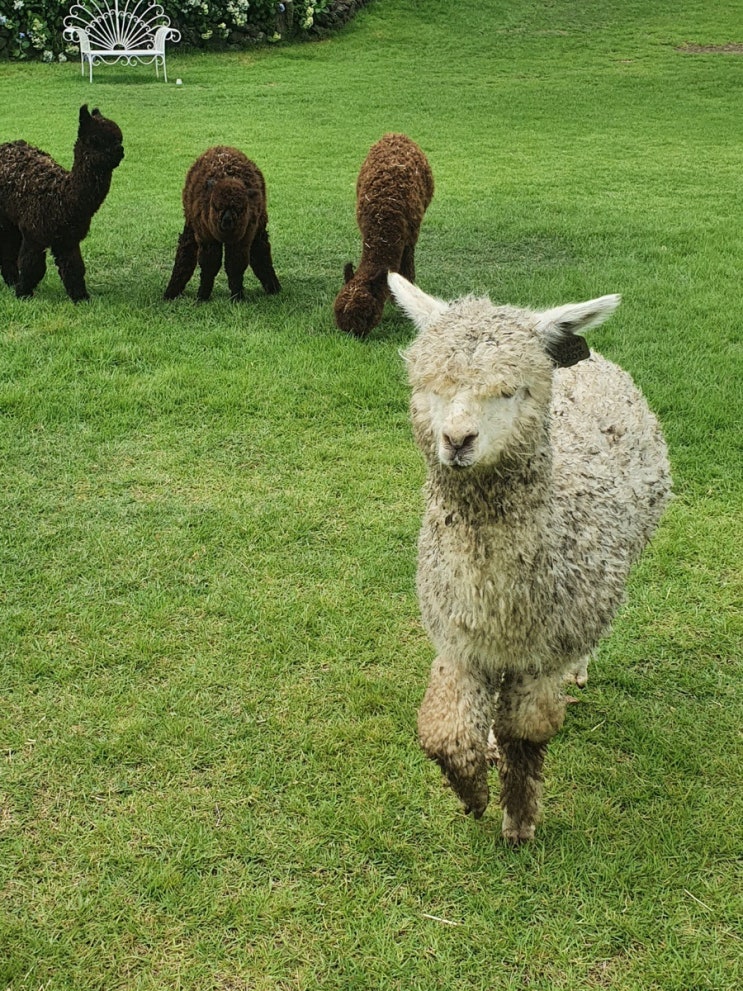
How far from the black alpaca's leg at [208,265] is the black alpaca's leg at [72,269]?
2.99 feet

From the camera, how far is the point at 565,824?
131 inches

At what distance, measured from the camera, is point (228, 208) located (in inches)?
277

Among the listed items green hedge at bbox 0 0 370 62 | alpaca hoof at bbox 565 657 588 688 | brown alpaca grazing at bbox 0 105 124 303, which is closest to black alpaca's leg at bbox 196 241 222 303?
brown alpaca grazing at bbox 0 105 124 303

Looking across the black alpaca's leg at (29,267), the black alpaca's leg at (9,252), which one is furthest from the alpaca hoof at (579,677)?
the black alpaca's leg at (9,252)

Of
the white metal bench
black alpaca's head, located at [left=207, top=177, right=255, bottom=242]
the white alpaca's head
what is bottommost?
black alpaca's head, located at [left=207, top=177, right=255, bottom=242]

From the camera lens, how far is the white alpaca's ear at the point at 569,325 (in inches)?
106

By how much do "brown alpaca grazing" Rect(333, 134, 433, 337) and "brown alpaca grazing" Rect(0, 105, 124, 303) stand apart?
1885 millimetres

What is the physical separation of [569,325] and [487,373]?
1.23 ft

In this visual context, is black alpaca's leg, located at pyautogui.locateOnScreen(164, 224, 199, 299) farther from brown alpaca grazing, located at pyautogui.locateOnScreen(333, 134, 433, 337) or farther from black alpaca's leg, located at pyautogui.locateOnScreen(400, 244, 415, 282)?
black alpaca's leg, located at pyautogui.locateOnScreen(400, 244, 415, 282)

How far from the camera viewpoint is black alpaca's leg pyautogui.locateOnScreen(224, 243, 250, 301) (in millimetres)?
7441

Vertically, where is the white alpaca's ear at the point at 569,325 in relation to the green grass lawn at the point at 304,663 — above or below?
above

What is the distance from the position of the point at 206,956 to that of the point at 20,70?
18.4 m

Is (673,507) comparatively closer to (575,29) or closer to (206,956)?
(206,956)

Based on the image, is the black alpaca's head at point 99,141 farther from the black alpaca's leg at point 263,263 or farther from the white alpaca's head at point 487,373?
the white alpaca's head at point 487,373
